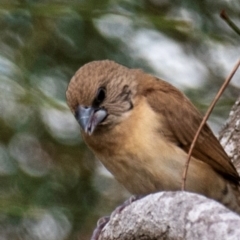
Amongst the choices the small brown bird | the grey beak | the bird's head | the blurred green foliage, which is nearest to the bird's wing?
the small brown bird

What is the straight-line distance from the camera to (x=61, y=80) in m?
5.71

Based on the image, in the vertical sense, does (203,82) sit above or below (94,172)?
above

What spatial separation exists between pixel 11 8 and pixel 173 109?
142 cm

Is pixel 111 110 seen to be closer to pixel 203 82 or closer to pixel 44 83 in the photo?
pixel 44 83

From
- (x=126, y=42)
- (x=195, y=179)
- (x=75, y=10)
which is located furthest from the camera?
(x=126, y=42)

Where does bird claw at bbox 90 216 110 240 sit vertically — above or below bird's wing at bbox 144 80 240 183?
below

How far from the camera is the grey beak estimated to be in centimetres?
432

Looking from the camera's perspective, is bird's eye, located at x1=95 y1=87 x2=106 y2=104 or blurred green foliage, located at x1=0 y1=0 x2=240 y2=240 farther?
blurred green foliage, located at x1=0 y1=0 x2=240 y2=240

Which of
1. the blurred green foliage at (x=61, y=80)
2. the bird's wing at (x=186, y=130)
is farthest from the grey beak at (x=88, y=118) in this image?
the blurred green foliage at (x=61, y=80)

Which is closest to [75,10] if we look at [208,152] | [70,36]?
[70,36]

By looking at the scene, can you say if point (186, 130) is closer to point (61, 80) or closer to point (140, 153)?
point (140, 153)

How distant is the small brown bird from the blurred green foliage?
93 centimetres

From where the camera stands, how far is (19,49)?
568 cm

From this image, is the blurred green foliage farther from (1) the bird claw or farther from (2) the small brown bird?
(1) the bird claw
